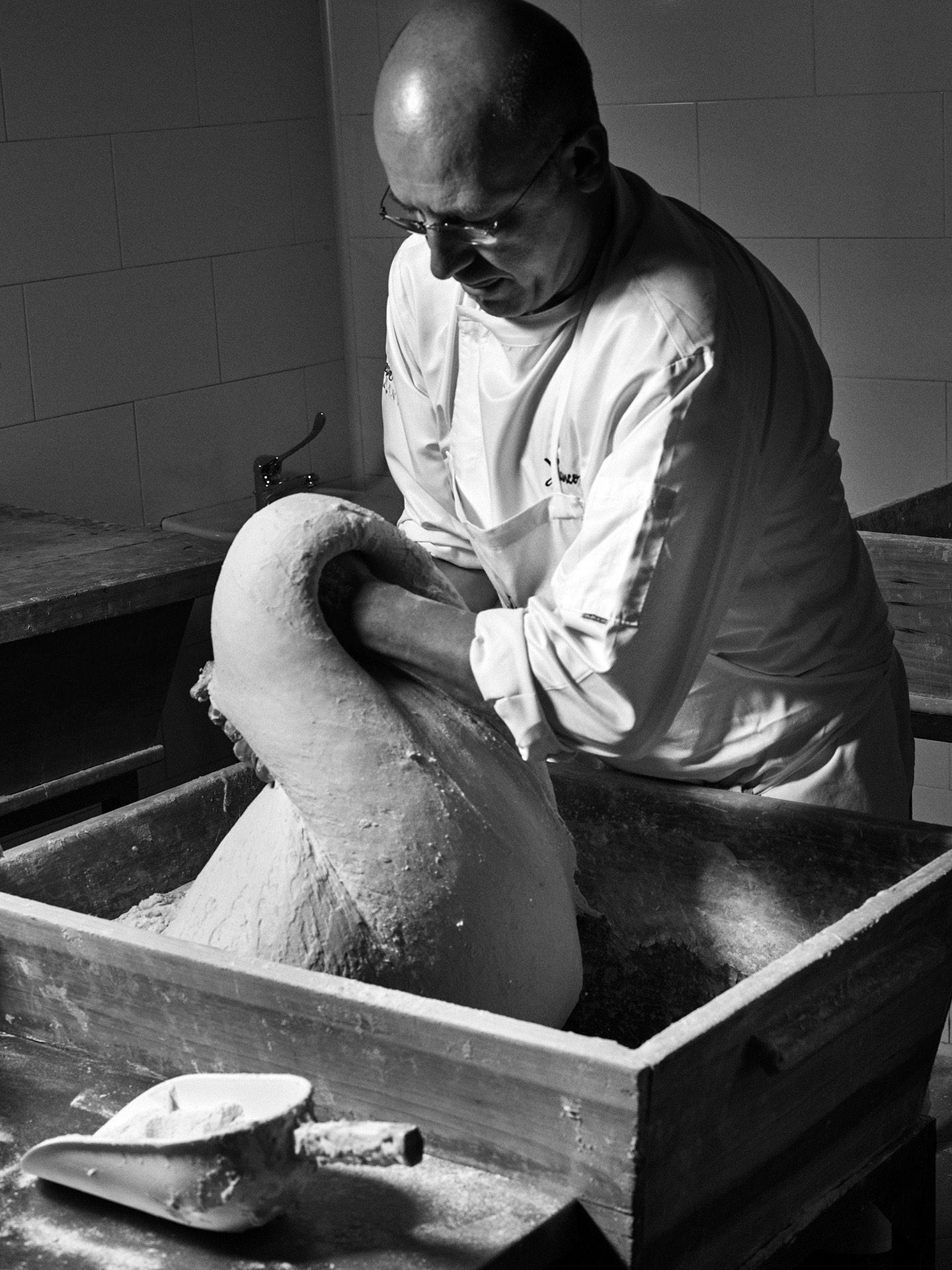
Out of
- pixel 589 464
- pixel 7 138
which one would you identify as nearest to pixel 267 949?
pixel 589 464

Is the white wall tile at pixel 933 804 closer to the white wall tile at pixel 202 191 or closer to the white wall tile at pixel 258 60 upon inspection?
the white wall tile at pixel 202 191

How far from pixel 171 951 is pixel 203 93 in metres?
2.77

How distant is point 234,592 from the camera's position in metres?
1.33

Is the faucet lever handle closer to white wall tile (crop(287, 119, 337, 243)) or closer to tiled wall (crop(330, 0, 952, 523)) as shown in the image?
white wall tile (crop(287, 119, 337, 243))

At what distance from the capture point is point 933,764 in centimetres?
310

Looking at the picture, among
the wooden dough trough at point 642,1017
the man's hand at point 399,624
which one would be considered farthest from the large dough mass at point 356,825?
the wooden dough trough at point 642,1017

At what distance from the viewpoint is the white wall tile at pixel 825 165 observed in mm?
2852

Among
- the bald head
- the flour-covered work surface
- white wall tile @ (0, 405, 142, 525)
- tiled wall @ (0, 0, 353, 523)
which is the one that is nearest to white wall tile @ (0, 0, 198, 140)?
tiled wall @ (0, 0, 353, 523)

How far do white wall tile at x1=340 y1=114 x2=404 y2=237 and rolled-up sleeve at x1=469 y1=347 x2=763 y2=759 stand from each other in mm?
2478

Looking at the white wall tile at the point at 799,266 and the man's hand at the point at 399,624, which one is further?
the white wall tile at the point at 799,266

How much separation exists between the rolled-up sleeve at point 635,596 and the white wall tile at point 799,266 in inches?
71.1

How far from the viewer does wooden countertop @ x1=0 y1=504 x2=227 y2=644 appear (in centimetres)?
245

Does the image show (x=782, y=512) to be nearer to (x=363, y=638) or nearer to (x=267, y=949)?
(x=363, y=638)

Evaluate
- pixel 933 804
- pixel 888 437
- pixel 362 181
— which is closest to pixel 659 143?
pixel 888 437
